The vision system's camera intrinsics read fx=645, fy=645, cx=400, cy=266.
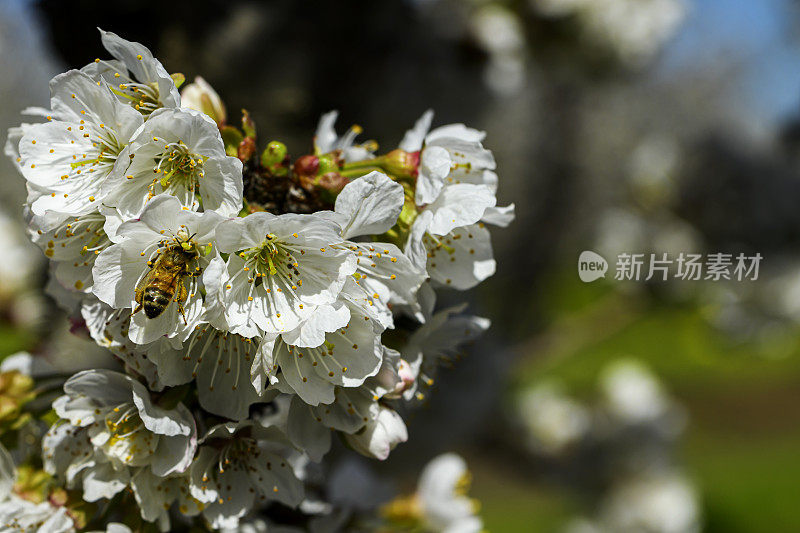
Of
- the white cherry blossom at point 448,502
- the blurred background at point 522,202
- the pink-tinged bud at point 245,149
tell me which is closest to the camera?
the pink-tinged bud at point 245,149

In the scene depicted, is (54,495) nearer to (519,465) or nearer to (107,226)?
(107,226)

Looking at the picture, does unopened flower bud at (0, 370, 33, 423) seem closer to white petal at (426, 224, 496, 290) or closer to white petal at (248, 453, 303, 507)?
white petal at (248, 453, 303, 507)

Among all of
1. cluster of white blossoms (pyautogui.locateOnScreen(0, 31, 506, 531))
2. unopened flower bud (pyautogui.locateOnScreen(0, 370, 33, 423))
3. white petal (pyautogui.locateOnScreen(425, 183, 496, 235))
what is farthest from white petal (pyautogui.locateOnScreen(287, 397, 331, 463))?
unopened flower bud (pyautogui.locateOnScreen(0, 370, 33, 423))

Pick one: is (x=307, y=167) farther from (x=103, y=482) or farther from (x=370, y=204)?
(x=103, y=482)

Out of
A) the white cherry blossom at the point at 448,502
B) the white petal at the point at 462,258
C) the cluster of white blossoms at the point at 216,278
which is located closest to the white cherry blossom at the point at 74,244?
the cluster of white blossoms at the point at 216,278

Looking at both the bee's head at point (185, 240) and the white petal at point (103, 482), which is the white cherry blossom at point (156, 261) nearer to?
the bee's head at point (185, 240)

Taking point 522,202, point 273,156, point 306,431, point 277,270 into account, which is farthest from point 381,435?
point 522,202

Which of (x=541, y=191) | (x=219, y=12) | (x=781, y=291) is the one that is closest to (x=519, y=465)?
(x=781, y=291)
